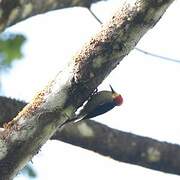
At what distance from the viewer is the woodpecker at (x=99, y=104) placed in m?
1.78

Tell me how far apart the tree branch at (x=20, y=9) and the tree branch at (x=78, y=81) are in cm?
37

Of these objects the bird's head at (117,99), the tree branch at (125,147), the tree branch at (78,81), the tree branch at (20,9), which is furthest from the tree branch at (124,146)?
the tree branch at (78,81)

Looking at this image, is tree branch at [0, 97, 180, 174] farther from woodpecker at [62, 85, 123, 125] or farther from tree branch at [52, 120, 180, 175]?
woodpecker at [62, 85, 123, 125]

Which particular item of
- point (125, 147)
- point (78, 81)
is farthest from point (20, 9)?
point (125, 147)

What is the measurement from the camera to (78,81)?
1.69 metres

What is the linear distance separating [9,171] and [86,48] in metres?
0.44

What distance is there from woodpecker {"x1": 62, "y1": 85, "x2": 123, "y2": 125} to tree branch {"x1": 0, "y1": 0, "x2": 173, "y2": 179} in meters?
0.07

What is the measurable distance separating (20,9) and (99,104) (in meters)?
0.50

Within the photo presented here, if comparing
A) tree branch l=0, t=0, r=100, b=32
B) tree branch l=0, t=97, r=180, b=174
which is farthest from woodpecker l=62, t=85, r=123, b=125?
tree branch l=0, t=97, r=180, b=174

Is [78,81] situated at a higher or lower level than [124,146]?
higher

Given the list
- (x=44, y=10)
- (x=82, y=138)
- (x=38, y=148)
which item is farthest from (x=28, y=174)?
(x=38, y=148)

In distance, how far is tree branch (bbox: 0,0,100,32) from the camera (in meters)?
1.94

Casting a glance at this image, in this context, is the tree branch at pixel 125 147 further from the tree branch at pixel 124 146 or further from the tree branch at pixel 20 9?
the tree branch at pixel 20 9

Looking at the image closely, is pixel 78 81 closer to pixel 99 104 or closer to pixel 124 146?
pixel 99 104
